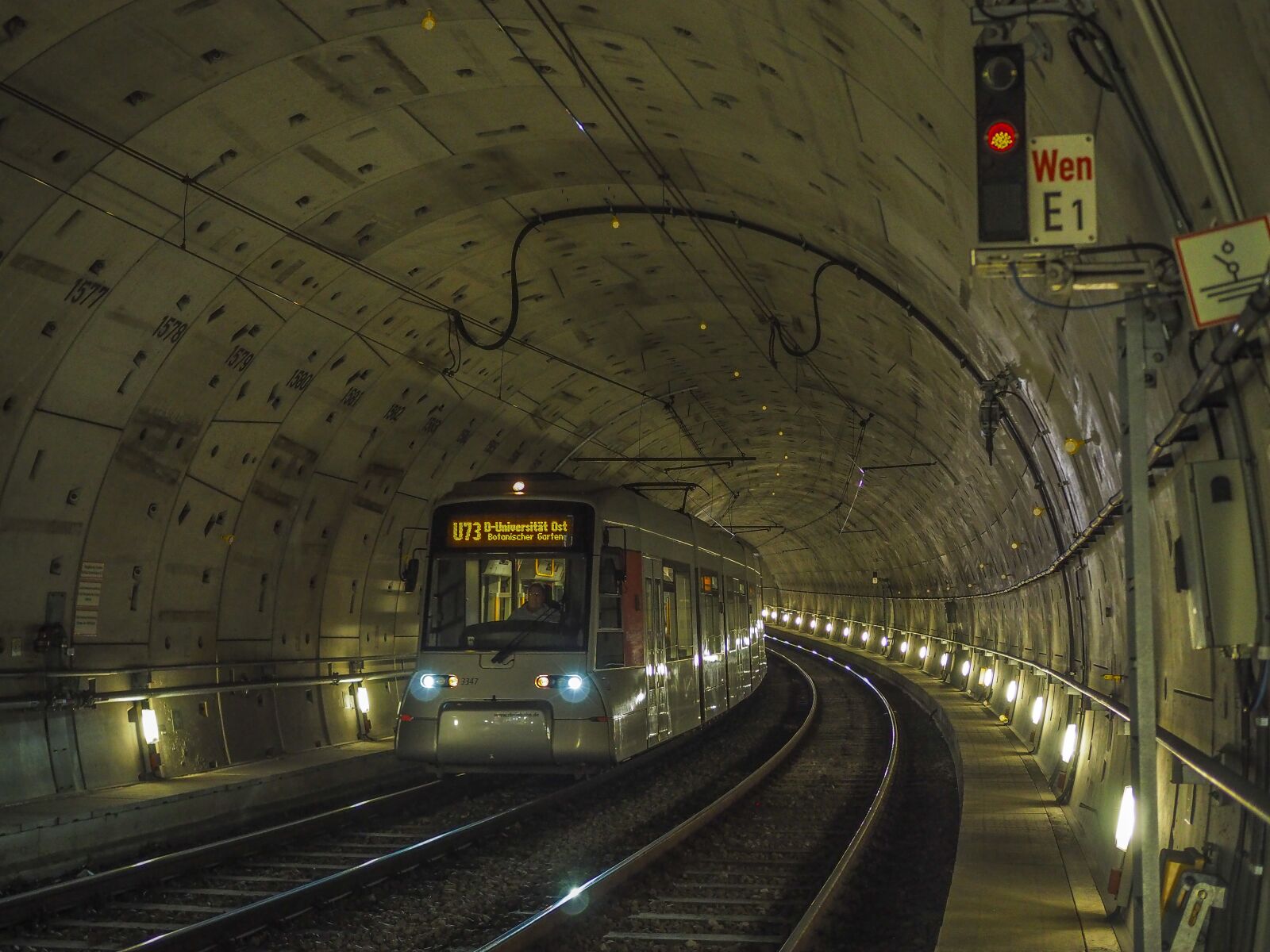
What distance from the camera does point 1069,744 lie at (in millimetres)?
12836

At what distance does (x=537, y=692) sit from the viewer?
13039 millimetres

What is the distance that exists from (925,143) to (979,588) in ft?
Result: 59.6

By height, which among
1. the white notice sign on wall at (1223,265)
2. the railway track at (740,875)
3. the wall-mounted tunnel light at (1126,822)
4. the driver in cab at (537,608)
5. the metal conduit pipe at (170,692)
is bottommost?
the railway track at (740,875)

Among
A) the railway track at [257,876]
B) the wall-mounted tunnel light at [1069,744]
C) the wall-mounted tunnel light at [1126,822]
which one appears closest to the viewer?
the wall-mounted tunnel light at [1126,822]

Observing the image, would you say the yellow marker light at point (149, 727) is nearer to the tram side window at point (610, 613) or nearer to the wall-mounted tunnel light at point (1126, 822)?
the tram side window at point (610, 613)

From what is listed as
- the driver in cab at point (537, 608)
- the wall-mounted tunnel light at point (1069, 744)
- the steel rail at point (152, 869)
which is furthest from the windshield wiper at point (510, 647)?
the wall-mounted tunnel light at point (1069, 744)

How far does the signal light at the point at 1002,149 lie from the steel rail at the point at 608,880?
5.10 meters

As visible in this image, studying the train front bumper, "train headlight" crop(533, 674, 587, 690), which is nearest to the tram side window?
"train headlight" crop(533, 674, 587, 690)

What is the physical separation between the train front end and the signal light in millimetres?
8236

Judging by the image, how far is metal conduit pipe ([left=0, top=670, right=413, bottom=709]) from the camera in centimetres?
1245

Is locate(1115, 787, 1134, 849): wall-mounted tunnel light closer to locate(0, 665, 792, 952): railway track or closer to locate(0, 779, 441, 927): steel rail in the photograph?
locate(0, 665, 792, 952): railway track

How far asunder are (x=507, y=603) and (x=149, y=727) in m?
4.28

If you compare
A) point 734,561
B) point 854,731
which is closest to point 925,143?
point 734,561

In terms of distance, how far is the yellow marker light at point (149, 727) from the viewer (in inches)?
554
